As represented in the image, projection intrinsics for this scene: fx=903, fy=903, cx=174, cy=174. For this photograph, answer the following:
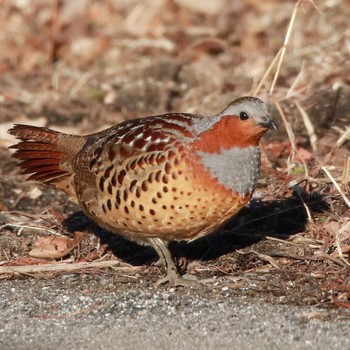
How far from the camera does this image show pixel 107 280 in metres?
6.04

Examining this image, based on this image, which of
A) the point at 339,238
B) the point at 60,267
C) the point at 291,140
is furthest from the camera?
the point at 291,140

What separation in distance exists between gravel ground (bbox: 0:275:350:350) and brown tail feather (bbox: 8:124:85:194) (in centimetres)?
95

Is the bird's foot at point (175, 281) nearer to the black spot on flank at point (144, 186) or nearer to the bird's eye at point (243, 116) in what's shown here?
the black spot on flank at point (144, 186)

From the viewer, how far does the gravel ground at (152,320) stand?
4848 mm

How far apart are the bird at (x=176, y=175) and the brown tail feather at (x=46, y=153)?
48 centimetres

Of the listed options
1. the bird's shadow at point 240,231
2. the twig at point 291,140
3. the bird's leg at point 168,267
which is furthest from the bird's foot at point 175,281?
the twig at point 291,140

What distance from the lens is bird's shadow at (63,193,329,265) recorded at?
6.52m

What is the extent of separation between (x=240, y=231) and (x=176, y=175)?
1230 mm

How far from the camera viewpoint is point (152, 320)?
5223 millimetres

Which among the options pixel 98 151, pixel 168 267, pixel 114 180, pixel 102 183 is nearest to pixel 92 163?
pixel 98 151

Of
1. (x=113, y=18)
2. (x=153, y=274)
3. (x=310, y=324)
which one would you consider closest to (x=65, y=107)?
(x=113, y=18)

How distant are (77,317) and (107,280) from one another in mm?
698

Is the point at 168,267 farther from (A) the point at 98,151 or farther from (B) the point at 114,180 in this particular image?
(A) the point at 98,151

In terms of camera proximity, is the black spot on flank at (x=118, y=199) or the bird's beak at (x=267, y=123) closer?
the bird's beak at (x=267, y=123)
